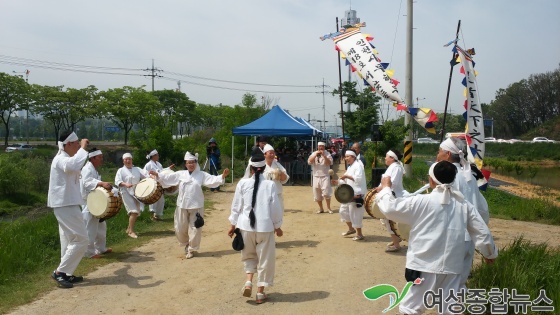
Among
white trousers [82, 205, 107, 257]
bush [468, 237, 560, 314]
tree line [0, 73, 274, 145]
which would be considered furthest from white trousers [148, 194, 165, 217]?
tree line [0, 73, 274, 145]

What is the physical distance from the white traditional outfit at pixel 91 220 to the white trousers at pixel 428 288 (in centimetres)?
522

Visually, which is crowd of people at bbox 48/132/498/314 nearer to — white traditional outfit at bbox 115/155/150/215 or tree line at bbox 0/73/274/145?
white traditional outfit at bbox 115/155/150/215

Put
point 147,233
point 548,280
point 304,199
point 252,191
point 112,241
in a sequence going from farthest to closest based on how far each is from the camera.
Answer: point 304,199 < point 147,233 < point 112,241 < point 252,191 < point 548,280

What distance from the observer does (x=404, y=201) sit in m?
3.98

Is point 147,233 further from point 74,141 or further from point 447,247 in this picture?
point 447,247

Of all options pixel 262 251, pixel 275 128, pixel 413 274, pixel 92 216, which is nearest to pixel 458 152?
pixel 413 274

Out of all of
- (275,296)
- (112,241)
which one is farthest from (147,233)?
(275,296)

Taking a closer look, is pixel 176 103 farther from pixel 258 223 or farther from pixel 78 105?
pixel 258 223

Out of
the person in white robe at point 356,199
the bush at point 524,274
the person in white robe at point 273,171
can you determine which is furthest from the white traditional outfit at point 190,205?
the bush at point 524,274

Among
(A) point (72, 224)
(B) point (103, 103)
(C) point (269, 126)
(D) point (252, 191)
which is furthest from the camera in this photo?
(B) point (103, 103)

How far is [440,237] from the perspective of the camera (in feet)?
12.7

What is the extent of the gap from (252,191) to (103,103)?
→ 3543 cm

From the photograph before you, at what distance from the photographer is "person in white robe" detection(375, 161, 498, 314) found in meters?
3.86

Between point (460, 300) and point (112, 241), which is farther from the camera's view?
point (112, 241)
